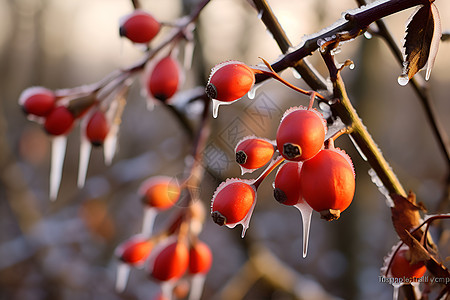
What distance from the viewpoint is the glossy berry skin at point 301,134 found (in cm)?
54

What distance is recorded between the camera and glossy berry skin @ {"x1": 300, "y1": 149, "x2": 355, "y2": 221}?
1.86 ft

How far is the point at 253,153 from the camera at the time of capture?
0.66 meters

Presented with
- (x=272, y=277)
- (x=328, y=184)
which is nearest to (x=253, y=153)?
(x=328, y=184)

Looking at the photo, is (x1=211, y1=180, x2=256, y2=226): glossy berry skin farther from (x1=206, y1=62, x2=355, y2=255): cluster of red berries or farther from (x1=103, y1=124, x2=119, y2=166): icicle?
(x1=103, y1=124, x2=119, y2=166): icicle

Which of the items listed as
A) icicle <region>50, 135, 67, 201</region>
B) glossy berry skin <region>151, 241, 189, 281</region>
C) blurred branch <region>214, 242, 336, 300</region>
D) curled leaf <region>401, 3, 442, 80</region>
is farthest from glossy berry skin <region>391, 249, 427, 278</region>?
blurred branch <region>214, 242, 336, 300</region>

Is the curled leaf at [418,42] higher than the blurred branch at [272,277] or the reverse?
higher

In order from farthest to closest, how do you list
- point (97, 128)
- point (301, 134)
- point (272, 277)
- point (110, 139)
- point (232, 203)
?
point (272, 277) → point (110, 139) → point (97, 128) → point (232, 203) → point (301, 134)

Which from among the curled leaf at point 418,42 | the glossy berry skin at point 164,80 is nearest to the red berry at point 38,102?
the glossy berry skin at point 164,80

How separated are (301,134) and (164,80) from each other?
2.23 ft

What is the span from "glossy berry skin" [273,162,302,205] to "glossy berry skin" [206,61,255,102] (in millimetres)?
143

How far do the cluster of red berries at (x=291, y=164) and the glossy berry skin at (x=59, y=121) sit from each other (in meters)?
0.71

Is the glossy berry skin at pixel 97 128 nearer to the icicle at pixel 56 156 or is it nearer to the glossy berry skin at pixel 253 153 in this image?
the icicle at pixel 56 156

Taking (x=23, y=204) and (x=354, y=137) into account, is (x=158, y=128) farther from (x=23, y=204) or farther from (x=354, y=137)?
(x=354, y=137)

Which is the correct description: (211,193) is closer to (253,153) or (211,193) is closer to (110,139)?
(110,139)
